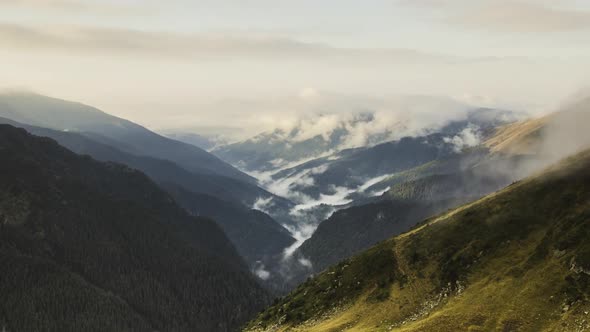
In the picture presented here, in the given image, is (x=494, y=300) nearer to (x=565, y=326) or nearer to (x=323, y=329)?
(x=565, y=326)

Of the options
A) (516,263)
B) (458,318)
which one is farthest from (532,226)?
(458,318)

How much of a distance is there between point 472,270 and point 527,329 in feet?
162

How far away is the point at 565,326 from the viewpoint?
446 feet

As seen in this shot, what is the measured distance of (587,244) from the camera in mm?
166250

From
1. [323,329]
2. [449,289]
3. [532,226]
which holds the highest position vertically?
[532,226]

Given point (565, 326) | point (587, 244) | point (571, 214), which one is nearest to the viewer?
point (565, 326)

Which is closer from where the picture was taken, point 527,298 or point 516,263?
point 527,298

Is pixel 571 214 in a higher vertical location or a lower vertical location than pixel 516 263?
higher

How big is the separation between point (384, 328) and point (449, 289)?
2794 centimetres

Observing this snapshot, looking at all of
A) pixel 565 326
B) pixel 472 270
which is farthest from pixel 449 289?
pixel 565 326

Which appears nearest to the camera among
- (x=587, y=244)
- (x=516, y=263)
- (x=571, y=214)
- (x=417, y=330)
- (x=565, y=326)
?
(x=565, y=326)

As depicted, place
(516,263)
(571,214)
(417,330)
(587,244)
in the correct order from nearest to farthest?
(417,330), (587,244), (516,263), (571,214)

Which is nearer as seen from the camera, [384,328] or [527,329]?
[527,329]

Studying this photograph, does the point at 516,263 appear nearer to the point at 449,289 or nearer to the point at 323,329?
the point at 449,289
